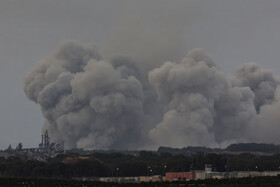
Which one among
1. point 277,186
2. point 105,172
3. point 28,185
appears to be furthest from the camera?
point 105,172

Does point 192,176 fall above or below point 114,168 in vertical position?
below

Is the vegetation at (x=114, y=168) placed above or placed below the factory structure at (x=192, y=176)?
above

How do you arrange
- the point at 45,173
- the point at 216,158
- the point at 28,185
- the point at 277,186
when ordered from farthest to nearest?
the point at 216,158 → the point at 45,173 → the point at 28,185 → the point at 277,186

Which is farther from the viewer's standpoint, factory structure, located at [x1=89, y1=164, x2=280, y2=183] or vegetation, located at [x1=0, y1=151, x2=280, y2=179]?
vegetation, located at [x1=0, y1=151, x2=280, y2=179]

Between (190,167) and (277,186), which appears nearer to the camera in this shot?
(277,186)

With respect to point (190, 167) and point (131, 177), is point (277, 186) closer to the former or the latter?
point (131, 177)

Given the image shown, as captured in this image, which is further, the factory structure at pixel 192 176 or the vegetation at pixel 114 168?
the vegetation at pixel 114 168

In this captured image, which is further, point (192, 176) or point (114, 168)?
point (114, 168)

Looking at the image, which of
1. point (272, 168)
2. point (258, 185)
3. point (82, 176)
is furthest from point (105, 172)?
point (258, 185)

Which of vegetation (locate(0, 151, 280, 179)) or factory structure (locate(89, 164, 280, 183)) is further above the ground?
vegetation (locate(0, 151, 280, 179))

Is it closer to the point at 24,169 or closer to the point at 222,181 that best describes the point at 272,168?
the point at 24,169
